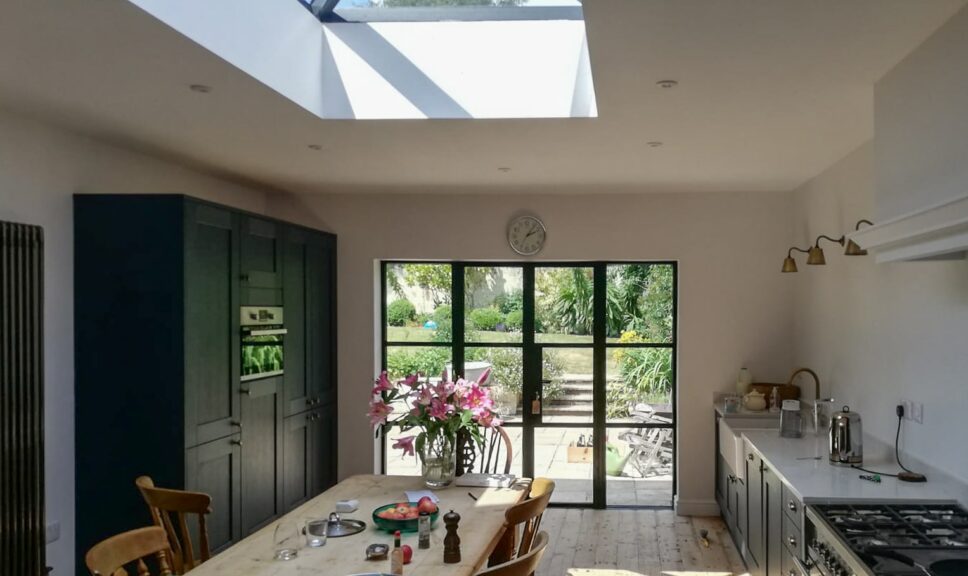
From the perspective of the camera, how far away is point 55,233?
3906 mm

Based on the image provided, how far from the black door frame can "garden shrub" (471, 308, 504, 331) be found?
4.8 inches

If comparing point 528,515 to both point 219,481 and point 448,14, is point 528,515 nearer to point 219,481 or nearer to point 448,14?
point 219,481

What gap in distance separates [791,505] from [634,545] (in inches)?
87.6

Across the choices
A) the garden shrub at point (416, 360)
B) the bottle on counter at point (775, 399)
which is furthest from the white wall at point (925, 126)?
the garden shrub at point (416, 360)

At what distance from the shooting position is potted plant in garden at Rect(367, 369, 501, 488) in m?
3.63

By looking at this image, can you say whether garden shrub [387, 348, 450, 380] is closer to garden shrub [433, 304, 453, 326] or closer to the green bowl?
garden shrub [433, 304, 453, 326]

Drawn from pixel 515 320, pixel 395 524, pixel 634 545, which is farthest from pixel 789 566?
pixel 515 320

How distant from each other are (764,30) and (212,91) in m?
2.17

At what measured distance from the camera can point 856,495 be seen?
3.19 meters

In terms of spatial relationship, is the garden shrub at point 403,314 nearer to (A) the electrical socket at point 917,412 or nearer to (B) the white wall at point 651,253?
(B) the white wall at point 651,253

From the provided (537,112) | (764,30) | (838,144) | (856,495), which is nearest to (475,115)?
(537,112)

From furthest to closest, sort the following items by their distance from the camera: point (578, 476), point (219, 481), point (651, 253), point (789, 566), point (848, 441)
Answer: point (578, 476) → point (651, 253) → point (219, 481) → point (848, 441) → point (789, 566)

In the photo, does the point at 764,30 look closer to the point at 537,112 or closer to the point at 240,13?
the point at 537,112

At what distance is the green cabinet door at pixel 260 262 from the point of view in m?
4.74
